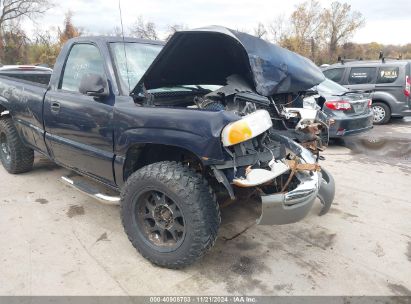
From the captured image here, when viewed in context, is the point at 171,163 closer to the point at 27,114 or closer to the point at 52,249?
the point at 52,249

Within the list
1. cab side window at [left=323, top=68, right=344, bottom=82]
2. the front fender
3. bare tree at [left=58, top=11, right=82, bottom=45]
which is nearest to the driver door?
the front fender

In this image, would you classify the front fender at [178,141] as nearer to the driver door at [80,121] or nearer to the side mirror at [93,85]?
the driver door at [80,121]

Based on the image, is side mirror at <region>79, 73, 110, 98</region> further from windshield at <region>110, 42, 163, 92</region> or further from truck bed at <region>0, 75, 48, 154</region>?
truck bed at <region>0, 75, 48, 154</region>

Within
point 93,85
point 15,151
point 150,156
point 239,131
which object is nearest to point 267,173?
point 239,131

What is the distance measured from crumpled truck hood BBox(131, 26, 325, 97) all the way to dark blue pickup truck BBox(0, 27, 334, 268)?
0.01 m

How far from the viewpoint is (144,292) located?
9.02 ft

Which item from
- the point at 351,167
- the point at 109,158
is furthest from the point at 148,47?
the point at 351,167

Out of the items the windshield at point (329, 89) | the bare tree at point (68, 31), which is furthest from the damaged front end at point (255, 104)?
the bare tree at point (68, 31)

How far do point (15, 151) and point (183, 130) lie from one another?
3.31 m

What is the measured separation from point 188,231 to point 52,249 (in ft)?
4.54

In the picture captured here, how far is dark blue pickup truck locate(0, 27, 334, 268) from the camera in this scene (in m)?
2.72

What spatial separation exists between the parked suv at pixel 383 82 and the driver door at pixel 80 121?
856 cm

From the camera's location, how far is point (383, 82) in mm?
10242

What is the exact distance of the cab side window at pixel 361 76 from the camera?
1033cm
